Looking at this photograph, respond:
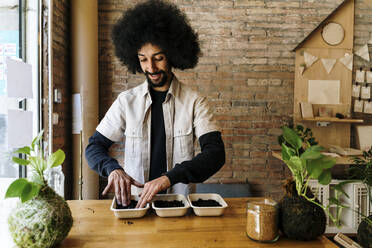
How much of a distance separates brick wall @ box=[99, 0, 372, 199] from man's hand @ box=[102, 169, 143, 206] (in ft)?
6.78

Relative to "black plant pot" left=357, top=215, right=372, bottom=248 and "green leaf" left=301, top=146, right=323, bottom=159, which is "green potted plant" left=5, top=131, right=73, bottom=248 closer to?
"green leaf" left=301, top=146, right=323, bottom=159

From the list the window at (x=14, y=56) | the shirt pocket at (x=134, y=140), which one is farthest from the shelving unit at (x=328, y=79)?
the window at (x=14, y=56)

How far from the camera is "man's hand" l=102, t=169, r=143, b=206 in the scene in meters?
1.37

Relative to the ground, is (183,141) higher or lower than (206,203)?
higher

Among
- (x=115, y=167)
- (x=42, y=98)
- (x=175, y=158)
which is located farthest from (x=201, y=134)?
(x=42, y=98)

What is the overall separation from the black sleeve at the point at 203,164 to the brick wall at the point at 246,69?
1.72 meters

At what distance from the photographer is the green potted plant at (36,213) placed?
0.95 m

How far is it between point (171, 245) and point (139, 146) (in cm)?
100

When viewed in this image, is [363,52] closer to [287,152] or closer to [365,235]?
[365,235]

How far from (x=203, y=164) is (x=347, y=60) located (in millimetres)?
2980

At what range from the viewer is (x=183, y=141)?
1949mm

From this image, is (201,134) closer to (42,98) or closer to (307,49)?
(42,98)

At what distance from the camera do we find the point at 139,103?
1975 mm

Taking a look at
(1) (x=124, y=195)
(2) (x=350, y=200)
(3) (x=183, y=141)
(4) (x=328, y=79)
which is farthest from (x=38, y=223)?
(4) (x=328, y=79)
